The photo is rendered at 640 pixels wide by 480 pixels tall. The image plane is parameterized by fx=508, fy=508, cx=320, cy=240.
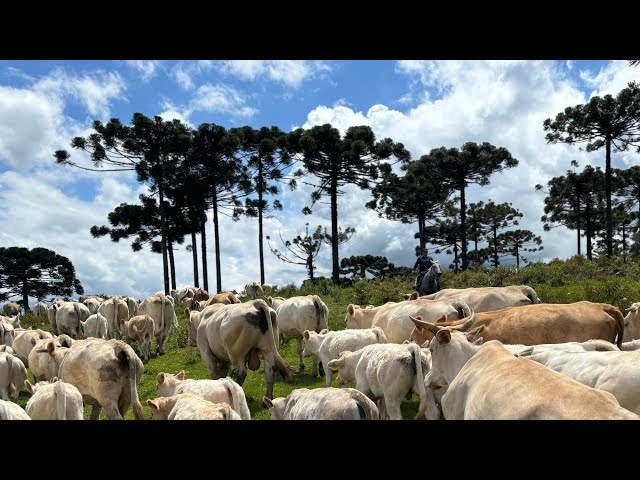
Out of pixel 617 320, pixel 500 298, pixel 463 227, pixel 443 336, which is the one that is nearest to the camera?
pixel 443 336

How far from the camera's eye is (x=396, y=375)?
8.34 m

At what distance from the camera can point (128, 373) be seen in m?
8.91

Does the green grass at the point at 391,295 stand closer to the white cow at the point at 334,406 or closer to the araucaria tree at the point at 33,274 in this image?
the white cow at the point at 334,406

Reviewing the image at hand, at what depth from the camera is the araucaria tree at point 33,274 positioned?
167 ft

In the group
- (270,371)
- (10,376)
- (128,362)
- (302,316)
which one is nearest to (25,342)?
(10,376)

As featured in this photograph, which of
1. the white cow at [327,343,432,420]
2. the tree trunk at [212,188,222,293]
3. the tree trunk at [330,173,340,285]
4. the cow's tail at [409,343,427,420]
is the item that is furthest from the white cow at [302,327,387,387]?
the tree trunk at [212,188,222,293]

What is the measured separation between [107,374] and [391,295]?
18.6m

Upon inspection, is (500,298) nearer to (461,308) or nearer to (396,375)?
(461,308)
